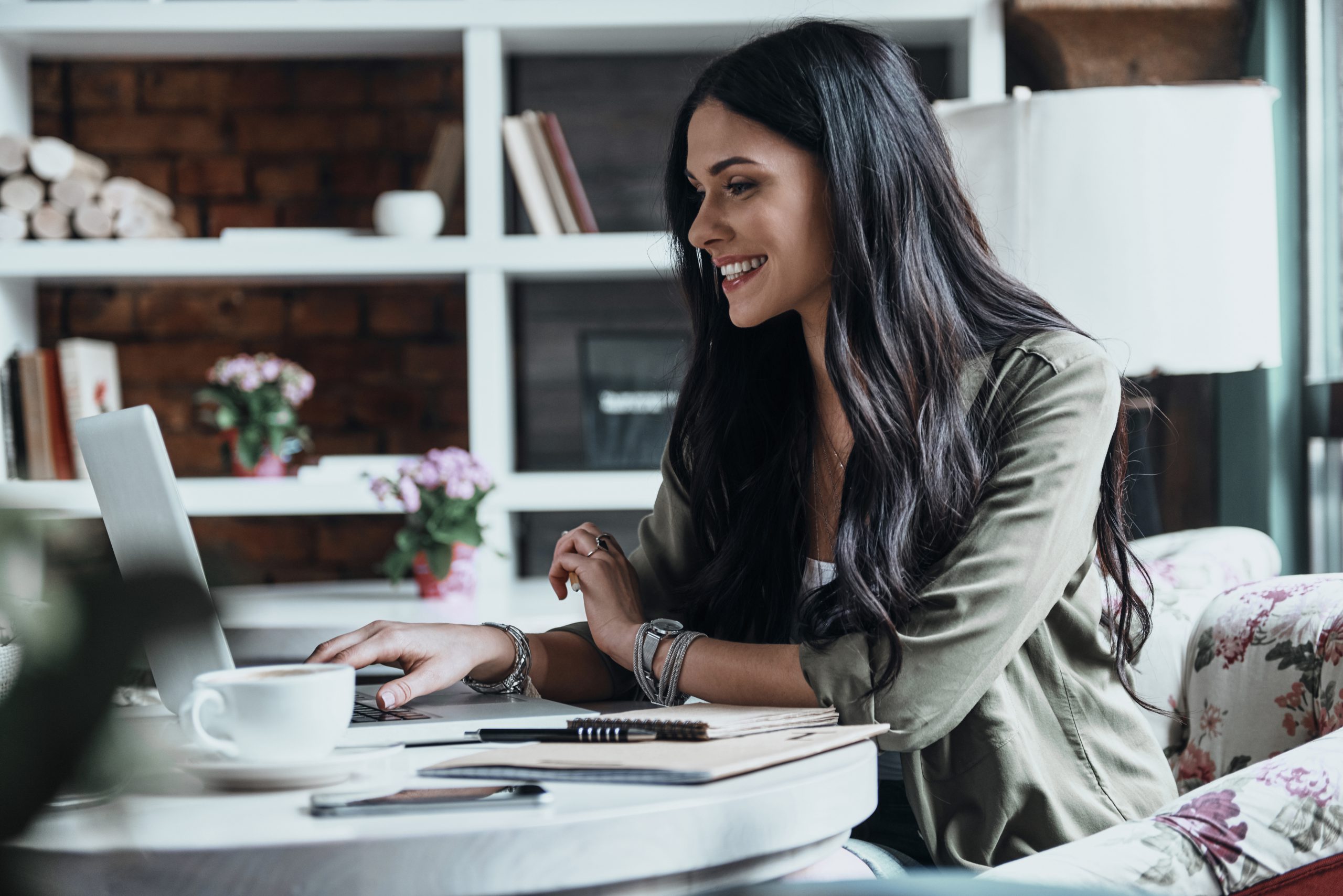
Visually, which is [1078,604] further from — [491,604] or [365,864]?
[491,604]

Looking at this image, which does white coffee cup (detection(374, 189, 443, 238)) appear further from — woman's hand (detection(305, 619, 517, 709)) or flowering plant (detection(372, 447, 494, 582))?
woman's hand (detection(305, 619, 517, 709))

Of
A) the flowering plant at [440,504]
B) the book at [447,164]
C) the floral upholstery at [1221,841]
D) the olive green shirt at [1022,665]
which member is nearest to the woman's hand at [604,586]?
the olive green shirt at [1022,665]

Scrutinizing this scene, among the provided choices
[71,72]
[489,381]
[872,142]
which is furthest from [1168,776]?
[71,72]

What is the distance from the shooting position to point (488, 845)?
0.57 metres

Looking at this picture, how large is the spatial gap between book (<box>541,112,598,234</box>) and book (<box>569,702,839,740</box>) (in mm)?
1692

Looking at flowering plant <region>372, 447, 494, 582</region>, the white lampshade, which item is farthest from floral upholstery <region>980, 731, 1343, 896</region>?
flowering plant <region>372, 447, 494, 582</region>

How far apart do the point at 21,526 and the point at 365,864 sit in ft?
1.09

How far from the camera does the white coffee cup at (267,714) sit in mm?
654

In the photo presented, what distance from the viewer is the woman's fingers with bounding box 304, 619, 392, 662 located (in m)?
1.00

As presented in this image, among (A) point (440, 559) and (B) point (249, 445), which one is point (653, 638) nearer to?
(A) point (440, 559)

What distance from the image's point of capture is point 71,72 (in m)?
2.74

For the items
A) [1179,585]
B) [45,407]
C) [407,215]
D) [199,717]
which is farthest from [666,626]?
[45,407]

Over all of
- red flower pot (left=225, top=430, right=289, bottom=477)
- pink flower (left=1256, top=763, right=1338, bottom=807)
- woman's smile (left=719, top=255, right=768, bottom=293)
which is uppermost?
woman's smile (left=719, top=255, right=768, bottom=293)

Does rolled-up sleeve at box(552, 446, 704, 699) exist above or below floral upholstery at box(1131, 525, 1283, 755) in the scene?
above
